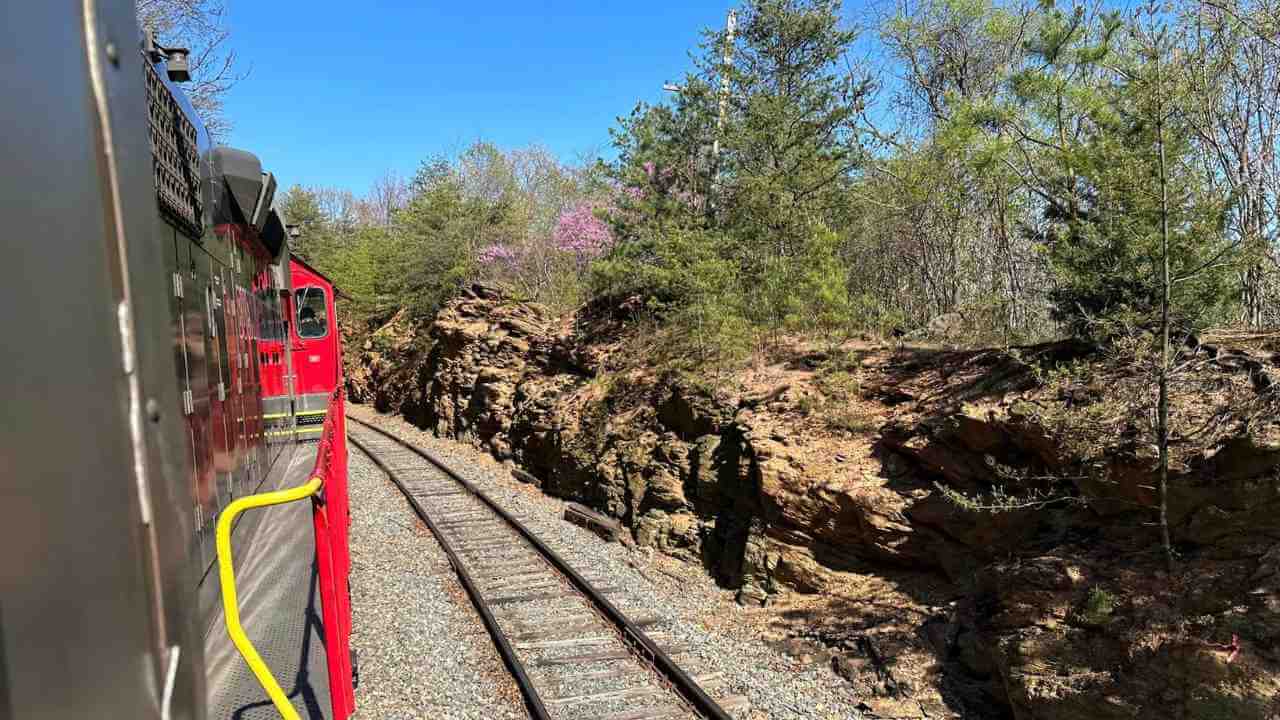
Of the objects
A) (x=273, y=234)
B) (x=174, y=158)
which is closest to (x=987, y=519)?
(x=174, y=158)

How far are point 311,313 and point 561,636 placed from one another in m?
8.32

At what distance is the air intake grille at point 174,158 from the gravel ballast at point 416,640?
15.1 feet

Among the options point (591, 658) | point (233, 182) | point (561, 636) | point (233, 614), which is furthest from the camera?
point (561, 636)

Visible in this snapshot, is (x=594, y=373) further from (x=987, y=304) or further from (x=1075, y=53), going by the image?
(x=1075, y=53)

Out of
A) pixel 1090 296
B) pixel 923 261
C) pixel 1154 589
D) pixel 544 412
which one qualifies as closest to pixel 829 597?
pixel 1154 589

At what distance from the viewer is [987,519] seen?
793cm

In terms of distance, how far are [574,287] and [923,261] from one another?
10688 mm

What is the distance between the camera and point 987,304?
10.6 meters

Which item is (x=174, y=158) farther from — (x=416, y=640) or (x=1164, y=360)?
(x=1164, y=360)

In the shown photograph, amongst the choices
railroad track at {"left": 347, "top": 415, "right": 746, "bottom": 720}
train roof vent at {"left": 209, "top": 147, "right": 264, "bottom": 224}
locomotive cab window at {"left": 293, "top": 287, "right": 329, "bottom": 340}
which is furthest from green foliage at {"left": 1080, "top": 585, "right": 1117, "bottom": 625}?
locomotive cab window at {"left": 293, "top": 287, "right": 329, "bottom": 340}

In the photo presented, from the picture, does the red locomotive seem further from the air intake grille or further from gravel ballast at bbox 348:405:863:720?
gravel ballast at bbox 348:405:863:720

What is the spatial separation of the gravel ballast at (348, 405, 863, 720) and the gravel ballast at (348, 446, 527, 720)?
12 millimetres

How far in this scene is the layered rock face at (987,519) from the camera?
5.88 m

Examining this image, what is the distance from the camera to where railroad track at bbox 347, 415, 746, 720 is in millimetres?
6672
